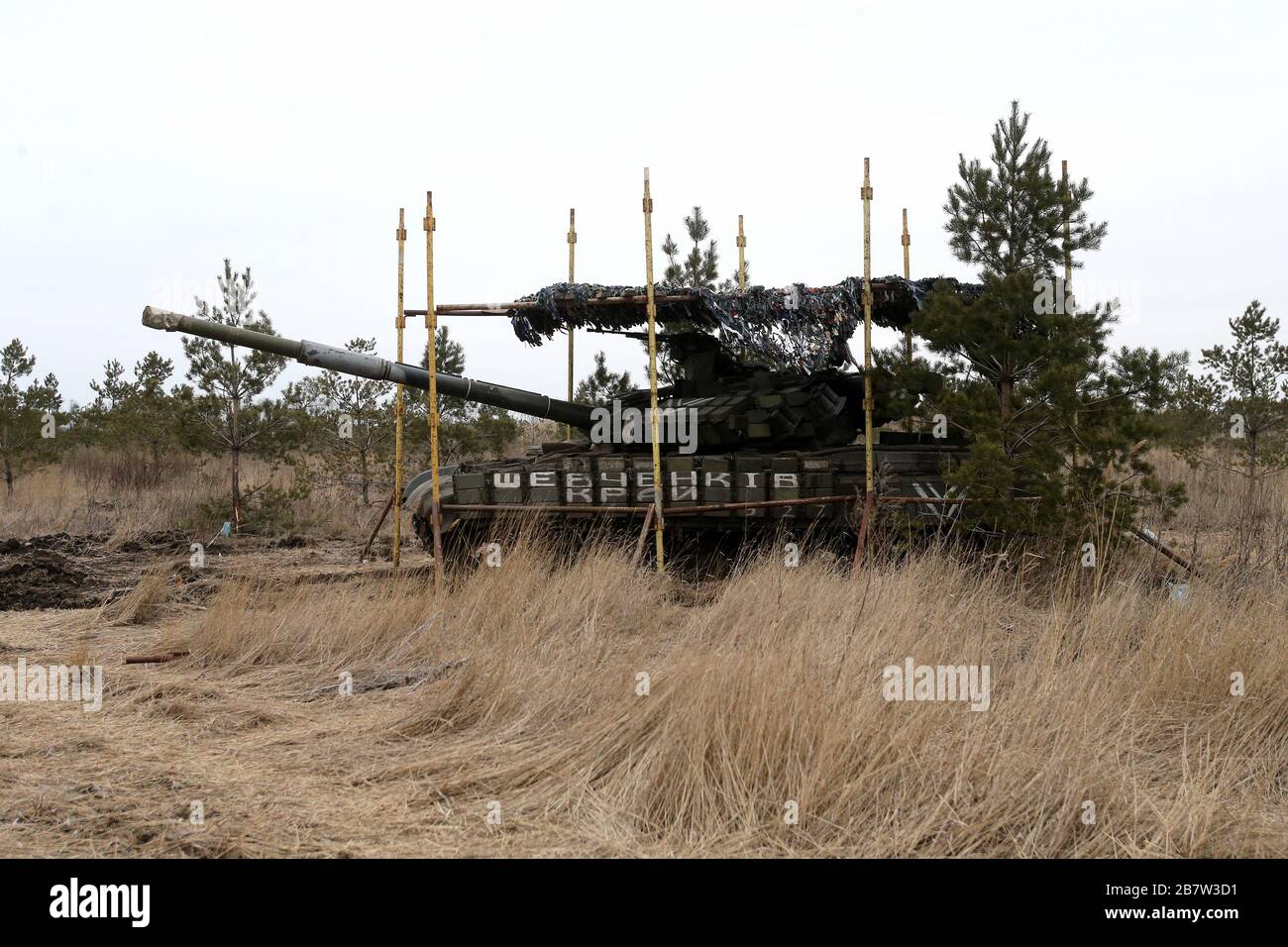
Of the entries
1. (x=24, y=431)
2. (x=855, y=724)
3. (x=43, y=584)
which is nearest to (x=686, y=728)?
(x=855, y=724)

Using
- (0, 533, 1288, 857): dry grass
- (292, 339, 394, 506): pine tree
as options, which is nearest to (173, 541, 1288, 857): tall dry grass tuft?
(0, 533, 1288, 857): dry grass

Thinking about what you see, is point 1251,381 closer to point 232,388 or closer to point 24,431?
point 232,388

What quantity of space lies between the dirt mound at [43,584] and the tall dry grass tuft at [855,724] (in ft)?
12.3

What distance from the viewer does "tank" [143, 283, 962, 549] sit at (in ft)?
33.1

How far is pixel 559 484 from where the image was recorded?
10.9 m

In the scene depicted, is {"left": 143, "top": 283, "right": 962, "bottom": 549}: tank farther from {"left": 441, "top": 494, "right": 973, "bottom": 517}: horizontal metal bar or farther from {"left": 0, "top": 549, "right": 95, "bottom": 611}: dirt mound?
{"left": 0, "top": 549, "right": 95, "bottom": 611}: dirt mound

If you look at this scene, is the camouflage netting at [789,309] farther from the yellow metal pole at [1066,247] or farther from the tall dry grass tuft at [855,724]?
the tall dry grass tuft at [855,724]

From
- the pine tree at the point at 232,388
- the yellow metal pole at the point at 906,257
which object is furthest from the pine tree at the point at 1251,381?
the pine tree at the point at 232,388

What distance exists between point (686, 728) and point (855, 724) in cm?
68

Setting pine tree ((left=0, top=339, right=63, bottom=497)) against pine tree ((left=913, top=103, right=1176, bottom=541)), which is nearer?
pine tree ((left=913, top=103, right=1176, bottom=541))

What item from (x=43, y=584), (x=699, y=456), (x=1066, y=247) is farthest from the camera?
(x=43, y=584)

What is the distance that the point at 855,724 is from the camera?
448 centimetres

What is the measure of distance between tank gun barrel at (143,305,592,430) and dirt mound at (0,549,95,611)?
282 cm
